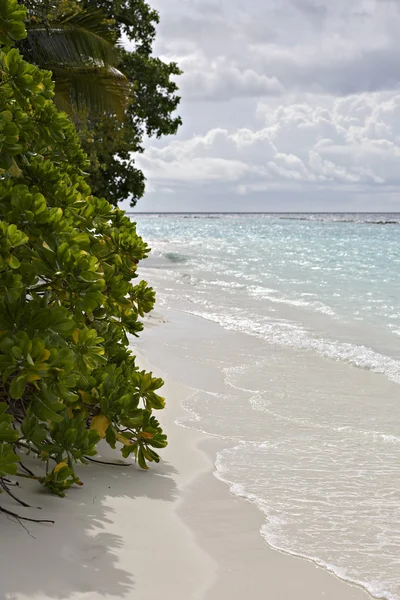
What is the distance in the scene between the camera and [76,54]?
1328 centimetres

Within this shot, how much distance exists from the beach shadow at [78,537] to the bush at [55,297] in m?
0.14

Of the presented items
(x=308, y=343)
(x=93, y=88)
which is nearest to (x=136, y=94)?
(x=93, y=88)

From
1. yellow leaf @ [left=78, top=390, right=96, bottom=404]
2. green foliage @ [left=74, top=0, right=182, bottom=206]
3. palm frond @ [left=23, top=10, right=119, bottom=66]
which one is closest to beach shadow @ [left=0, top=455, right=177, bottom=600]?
yellow leaf @ [left=78, top=390, right=96, bottom=404]

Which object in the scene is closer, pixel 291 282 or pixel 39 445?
pixel 39 445

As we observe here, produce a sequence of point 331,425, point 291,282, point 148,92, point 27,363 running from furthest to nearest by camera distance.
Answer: point 148,92 < point 291,282 < point 331,425 < point 27,363

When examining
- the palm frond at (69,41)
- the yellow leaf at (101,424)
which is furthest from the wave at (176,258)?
the yellow leaf at (101,424)

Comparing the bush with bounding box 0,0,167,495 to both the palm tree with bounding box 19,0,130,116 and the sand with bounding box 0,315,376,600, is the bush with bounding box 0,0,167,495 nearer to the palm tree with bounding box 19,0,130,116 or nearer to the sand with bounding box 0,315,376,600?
the sand with bounding box 0,315,376,600

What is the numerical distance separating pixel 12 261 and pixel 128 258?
1307 millimetres

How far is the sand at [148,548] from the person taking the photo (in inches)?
108

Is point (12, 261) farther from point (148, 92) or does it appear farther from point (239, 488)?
point (148, 92)

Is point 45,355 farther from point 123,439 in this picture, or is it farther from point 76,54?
point 76,54

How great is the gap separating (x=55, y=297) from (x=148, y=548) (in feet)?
3.95

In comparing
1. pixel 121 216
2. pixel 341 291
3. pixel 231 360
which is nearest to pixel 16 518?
pixel 121 216

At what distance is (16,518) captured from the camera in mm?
3156
